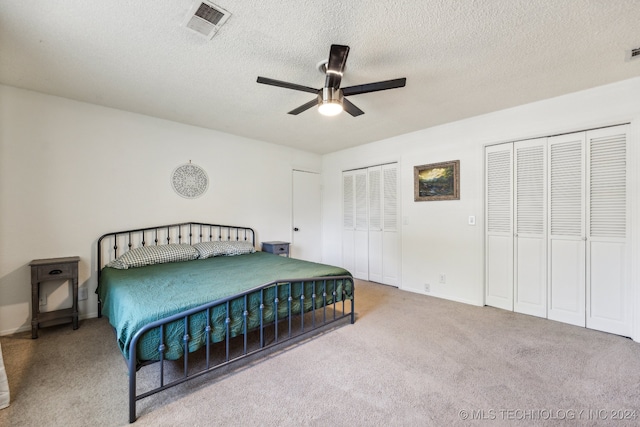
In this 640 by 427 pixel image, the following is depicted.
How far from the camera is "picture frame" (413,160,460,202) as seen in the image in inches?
150

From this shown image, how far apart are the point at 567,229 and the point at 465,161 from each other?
1355mm

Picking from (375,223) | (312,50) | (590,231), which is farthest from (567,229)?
(312,50)

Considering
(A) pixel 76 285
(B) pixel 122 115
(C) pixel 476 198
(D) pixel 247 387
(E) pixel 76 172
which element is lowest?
(D) pixel 247 387

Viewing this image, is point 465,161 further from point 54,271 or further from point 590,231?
point 54,271

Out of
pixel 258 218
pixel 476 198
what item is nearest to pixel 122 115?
pixel 258 218

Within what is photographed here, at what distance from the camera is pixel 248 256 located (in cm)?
374

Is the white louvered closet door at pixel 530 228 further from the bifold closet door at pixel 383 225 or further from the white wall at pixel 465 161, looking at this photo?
the bifold closet door at pixel 383 225

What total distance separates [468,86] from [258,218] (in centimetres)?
351

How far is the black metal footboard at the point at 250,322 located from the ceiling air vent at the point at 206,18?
1.91m

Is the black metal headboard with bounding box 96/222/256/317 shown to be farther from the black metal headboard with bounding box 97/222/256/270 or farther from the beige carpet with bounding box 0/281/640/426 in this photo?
the beige carpet with bounding box 0/281/640/426

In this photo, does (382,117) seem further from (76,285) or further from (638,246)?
(76,285)

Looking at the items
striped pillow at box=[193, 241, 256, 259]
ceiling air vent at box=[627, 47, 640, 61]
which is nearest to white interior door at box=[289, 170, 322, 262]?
striped pillow at box=[193, 241, 256, 259]

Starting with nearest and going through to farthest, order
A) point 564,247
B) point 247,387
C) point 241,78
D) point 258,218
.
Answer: point 247,387 < point 241,78 < point 564,247 < point 258,218

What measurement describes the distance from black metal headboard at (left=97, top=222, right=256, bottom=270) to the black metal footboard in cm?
179
